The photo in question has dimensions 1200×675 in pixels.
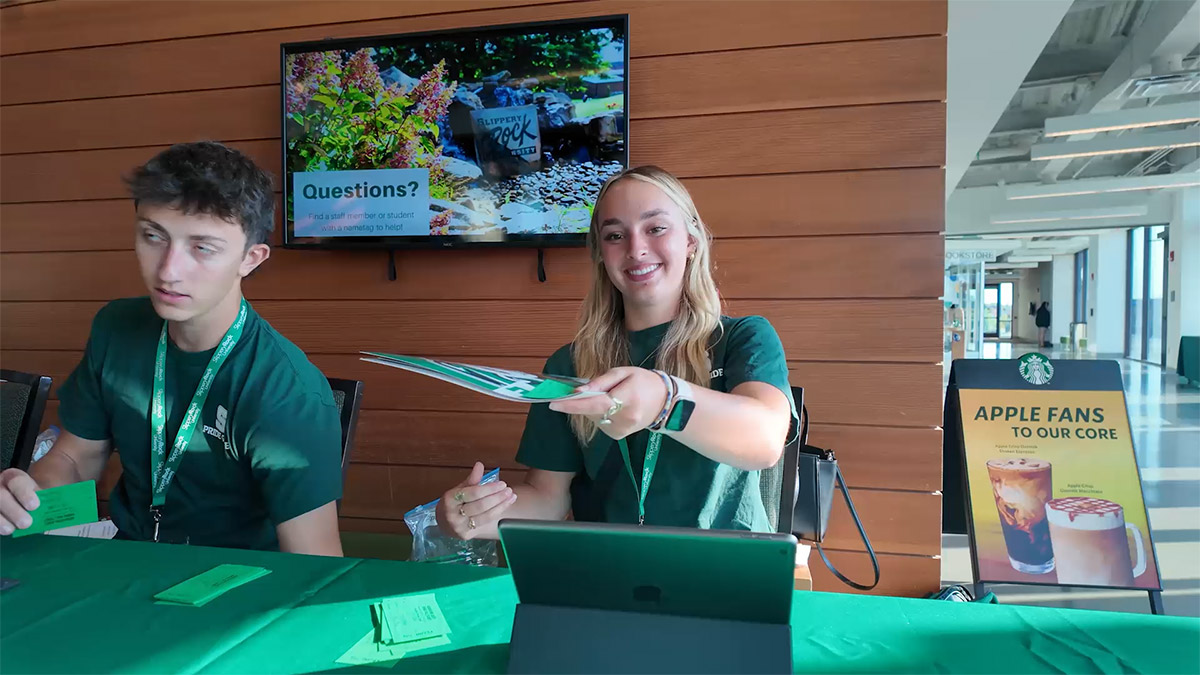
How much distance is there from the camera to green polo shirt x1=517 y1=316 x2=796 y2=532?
1.30 m

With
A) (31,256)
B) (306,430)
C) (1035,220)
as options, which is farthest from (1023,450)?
(1035,220)

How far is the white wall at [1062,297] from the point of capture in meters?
22.3

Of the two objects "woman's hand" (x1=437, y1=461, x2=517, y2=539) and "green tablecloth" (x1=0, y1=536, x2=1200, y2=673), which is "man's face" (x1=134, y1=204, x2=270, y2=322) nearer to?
"green tablecloth" (x1=0, y1=536, x2=1200, y2=673)

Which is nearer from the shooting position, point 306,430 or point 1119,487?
point 306,430

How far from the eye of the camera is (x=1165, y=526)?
11.7 ft

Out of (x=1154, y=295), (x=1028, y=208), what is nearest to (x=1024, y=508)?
(x=1028, y=208)

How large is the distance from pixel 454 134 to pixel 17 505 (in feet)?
5.97

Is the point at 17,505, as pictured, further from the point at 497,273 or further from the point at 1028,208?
the point at 1028,208

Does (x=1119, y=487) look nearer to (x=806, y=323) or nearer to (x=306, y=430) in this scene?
(x=806, y=323)

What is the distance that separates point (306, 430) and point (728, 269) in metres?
1.53

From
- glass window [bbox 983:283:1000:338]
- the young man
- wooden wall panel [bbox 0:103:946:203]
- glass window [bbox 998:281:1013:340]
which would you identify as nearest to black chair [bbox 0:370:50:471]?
the young man

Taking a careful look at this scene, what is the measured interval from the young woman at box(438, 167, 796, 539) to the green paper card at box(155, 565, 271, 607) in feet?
1.00

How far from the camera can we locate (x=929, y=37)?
7.22ft

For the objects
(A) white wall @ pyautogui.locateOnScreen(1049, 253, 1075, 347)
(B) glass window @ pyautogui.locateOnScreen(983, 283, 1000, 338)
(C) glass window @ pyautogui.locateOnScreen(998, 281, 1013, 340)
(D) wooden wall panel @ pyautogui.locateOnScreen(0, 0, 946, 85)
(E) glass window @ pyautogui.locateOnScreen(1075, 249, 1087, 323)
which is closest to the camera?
(D) wooden wall panel @ pyautogui.locateOnScreen(0, 0, 946, 85)
